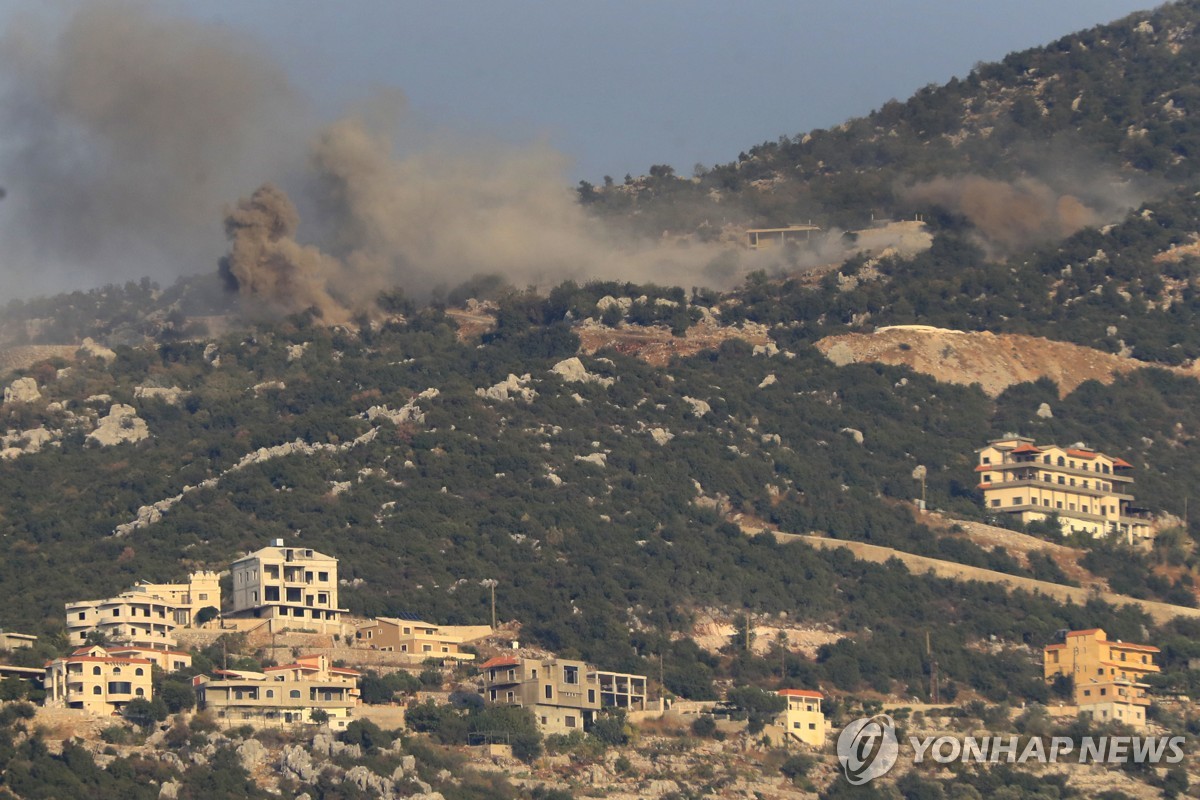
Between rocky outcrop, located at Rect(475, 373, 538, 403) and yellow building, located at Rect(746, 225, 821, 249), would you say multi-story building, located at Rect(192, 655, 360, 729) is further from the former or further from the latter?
yellow building, located at Rect(746, 225, 821, 249)

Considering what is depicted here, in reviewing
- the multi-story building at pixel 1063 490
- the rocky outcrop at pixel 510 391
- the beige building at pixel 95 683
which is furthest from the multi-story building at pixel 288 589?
the multi-story building at pixel 1063 490

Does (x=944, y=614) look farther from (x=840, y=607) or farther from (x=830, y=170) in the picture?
(x=830, y=170)

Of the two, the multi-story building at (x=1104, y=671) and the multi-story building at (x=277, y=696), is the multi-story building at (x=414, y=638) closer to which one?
the multi-story building at (x=277, y=696)

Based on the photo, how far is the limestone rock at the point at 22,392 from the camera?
5320 inches

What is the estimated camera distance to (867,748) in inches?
4021

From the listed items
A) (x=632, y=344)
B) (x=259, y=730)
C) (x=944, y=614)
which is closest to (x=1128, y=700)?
(x=944, y=614)

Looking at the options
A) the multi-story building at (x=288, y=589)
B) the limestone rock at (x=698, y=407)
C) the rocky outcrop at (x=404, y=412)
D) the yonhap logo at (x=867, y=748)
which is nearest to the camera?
the yonhap logo at (x=867, y=748)

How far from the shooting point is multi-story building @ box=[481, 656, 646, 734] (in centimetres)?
9962

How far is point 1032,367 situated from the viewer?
142 meters

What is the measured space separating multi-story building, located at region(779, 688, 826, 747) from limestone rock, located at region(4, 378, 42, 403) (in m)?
44.3

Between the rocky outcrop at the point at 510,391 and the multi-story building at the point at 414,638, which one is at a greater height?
the rocky outcrop at the point at 510,391

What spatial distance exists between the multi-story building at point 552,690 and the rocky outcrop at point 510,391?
1076 inches

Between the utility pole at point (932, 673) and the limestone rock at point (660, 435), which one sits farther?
the limestone rock at point (660, 435)

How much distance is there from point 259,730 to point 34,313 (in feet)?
233
